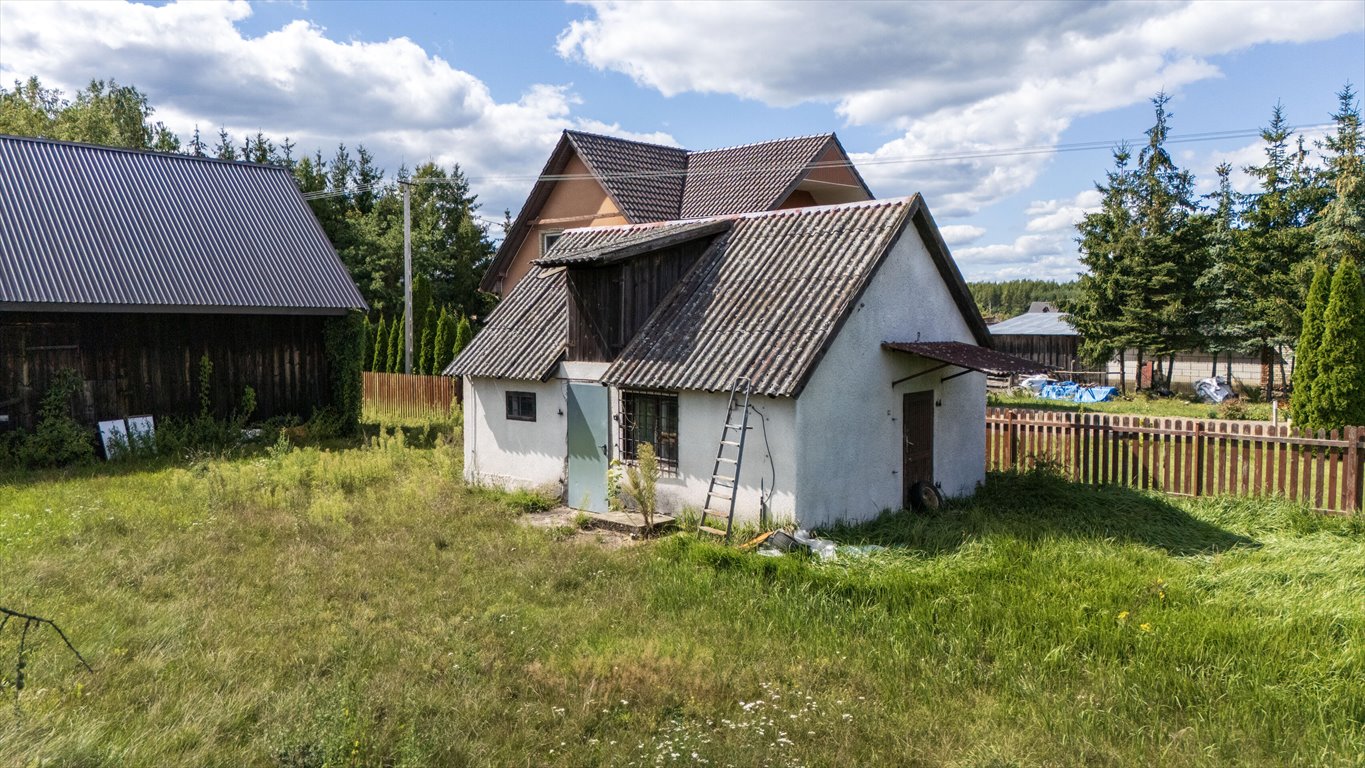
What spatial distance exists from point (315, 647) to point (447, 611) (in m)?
1.26

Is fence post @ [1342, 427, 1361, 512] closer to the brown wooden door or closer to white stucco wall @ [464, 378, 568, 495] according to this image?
the brown wooden door

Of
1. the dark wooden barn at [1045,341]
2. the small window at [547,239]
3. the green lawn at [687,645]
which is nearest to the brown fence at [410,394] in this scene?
the small window at [547,239]

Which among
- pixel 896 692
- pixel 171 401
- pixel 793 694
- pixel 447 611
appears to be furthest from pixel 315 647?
pixel 171 401

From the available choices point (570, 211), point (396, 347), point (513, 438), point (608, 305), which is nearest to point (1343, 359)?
point (608, 305)

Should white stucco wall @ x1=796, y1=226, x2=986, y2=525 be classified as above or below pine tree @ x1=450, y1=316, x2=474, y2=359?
below

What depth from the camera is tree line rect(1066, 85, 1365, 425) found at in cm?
2806

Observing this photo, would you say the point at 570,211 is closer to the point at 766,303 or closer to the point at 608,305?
the point at 608,305

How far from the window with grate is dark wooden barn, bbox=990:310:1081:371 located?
30.7 m

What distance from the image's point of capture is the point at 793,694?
238 inches

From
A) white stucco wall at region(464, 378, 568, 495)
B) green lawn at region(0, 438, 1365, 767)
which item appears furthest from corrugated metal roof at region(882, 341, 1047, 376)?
white stucco wall at region(464, 378, 568, 495)

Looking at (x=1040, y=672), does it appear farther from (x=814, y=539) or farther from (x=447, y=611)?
(x=447, y=611)

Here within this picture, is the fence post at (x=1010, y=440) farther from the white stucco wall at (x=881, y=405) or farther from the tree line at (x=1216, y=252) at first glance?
the tree line at (x=1216, y=252)

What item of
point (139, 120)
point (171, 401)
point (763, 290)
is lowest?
point (171, 401)

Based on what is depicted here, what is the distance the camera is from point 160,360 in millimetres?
17797
